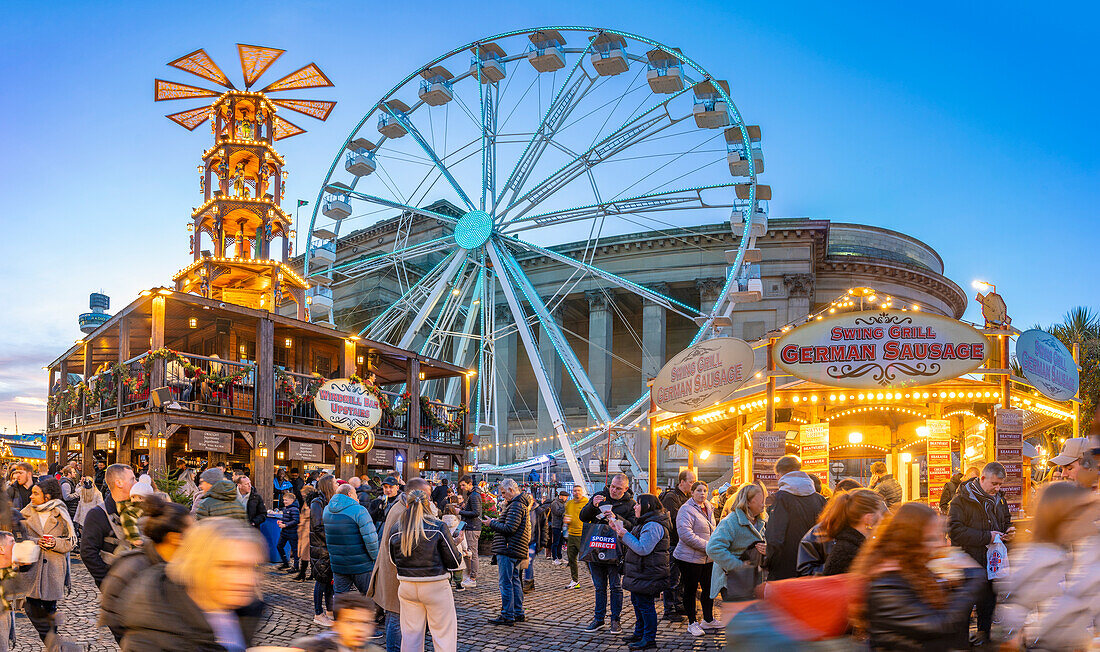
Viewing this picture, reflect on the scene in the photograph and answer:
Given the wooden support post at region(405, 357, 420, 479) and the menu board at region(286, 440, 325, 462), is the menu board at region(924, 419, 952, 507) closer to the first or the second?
the menu board at region(286, 440, 325, 462)

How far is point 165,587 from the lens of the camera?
3.61 m

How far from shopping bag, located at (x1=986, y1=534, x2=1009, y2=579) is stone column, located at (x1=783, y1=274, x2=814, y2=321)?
32958 millimetres

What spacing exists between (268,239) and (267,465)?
8257 mm

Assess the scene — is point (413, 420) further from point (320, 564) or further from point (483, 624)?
point (320, 564)

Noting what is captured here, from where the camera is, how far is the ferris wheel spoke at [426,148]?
26828 millimetres

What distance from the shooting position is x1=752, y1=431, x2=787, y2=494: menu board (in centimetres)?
1313

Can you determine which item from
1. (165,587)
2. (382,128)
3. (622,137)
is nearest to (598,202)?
(622,137)

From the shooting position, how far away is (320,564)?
9.88 metres

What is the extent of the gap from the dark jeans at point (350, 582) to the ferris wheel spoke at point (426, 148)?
1990 centimetres

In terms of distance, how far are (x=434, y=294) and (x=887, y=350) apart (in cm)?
1606

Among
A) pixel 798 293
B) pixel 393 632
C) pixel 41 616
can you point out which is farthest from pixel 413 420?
pixel 798 293

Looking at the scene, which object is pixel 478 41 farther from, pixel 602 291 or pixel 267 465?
pixel 602 291

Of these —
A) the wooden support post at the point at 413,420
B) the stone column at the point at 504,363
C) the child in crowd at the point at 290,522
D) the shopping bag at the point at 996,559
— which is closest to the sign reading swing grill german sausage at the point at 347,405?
the wooden support post at the point at 413,420

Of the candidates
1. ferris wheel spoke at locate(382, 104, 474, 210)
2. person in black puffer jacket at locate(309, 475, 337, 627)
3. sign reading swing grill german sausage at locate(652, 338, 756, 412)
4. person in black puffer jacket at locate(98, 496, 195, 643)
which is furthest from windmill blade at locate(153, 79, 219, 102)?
person in black puffer jacket at locate(98, 496, 195, 643)
